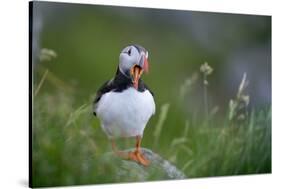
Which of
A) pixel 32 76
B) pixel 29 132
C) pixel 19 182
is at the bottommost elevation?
pixel 19 182

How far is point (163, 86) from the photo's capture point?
22.6 feet

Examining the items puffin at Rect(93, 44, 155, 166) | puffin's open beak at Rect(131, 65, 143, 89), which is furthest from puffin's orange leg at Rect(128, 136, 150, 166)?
puffin's open beak at Rect(131, 65, 143, 89)

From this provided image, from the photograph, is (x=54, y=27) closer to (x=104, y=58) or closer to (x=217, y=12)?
(x=104, y=58)

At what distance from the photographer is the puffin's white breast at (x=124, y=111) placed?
6.57m

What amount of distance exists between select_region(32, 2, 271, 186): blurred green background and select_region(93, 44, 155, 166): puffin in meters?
0.07

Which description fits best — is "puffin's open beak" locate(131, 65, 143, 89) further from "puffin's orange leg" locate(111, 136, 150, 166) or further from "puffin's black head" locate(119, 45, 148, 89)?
"puffin's orange leg" locate(111, 136, 150, 166)

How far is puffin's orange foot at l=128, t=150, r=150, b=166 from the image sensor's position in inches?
266

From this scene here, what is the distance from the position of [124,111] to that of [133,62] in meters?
0.46

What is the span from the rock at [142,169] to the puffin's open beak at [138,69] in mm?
655

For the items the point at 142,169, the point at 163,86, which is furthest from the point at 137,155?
the point at 163,86

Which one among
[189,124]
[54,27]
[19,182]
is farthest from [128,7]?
[19,182]

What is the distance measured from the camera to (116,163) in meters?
6.64

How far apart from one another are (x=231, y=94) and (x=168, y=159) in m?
0.97

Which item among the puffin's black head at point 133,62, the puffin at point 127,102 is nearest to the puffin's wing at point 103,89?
the puffin at point 127,102
